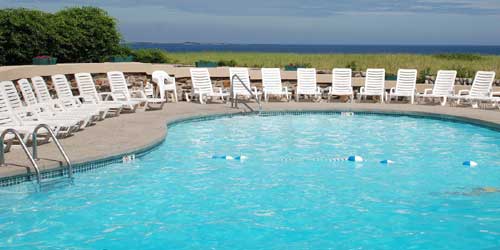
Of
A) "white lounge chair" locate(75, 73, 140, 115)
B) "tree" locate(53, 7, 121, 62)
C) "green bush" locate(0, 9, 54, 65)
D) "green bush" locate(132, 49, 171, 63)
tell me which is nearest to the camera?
"white lounge chair" locate(75, 73, 140, 115)

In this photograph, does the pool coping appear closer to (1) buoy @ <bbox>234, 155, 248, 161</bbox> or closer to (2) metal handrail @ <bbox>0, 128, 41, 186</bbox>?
(2) metal handrail @ <bbox>0, 128, 41, 186</bbox>

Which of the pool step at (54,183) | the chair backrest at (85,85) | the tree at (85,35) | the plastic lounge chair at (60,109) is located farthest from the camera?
the tree at (85,35)

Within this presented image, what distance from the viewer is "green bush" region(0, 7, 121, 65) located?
15.8 m

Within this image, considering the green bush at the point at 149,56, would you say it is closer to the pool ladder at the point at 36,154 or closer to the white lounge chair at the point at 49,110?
the white lounge chair at the point at 49,110

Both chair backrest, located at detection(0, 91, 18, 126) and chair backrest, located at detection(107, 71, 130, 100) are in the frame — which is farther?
chair backrest, located at detection(107, 71, 130, 100)

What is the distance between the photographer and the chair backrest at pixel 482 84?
1510 centimetres

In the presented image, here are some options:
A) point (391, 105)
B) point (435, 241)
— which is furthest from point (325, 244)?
point (391, 105)

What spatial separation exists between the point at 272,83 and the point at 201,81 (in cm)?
178

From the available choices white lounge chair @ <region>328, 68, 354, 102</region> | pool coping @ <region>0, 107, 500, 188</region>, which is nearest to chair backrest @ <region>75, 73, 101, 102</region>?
pool coping @ <region>0, 107, 500, 188</region>

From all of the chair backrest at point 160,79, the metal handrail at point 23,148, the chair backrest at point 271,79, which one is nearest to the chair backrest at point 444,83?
the chair backrest at point 271,79

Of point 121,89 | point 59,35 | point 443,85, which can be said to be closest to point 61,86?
point 121,89

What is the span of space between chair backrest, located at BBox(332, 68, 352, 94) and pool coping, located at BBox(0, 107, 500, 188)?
129 cm

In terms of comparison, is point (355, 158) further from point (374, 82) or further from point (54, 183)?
point (374, 82)

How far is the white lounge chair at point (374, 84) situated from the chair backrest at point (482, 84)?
2.11 m
